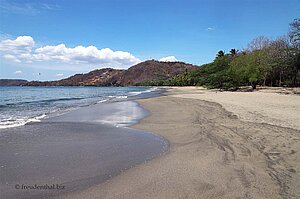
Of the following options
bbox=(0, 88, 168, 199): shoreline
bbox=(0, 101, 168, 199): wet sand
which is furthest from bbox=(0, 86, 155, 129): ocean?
bbox=(0, 101, 168, 199): wet sand

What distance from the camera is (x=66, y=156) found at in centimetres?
651

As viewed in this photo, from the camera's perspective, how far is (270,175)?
4.91m

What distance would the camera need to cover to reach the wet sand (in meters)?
4.73

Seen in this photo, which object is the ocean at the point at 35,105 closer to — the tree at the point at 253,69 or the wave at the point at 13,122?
the wave at the point at 13,122

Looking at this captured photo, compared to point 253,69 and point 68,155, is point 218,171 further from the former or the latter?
point 253,69

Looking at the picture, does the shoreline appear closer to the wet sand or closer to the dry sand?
the wet sand

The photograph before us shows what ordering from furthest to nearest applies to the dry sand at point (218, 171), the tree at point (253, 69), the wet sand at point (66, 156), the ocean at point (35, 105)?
the tree at point (253, 69), the ocean at point (35, 105), the wet sand at point (66, 156), the dry sand at point (218, 171)

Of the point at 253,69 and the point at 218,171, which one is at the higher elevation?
the point at 253,69

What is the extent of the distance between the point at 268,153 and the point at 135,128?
587 cm

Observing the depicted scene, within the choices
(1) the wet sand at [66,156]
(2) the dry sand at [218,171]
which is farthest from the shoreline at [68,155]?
(2) the dry sand at [218,171]

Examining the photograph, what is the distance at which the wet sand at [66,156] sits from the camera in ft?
15.5

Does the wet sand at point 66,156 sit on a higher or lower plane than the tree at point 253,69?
lower

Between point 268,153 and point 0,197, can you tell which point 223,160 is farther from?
point 0,197

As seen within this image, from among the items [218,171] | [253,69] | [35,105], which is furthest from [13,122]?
[253,69]
